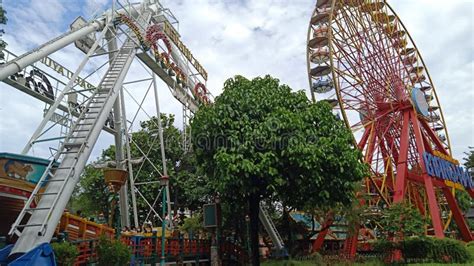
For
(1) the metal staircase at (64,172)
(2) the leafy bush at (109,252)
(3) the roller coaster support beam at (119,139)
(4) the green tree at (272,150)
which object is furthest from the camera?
(3) the roller coaster support beam at (119,139)

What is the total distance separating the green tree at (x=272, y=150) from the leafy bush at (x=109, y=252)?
426 cm

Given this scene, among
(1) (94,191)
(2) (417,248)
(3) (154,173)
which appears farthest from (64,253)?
(1) (94,191)

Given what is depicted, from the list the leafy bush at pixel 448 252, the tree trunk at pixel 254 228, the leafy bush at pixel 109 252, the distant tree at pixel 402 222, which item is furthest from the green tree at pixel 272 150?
the leafy bush at pixel 448 252

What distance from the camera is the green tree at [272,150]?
1411 centimetres

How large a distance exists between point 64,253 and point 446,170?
2578 centimetres

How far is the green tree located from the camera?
14109mm

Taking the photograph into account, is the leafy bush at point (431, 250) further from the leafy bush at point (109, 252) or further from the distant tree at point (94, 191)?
the distant tree at point (94, 191)

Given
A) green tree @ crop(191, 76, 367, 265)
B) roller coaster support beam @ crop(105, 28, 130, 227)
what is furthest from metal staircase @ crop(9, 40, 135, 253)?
green tree @ crop(191, 76, 367, 265)

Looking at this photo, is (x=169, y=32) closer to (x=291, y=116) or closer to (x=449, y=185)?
(x=291, y=116)

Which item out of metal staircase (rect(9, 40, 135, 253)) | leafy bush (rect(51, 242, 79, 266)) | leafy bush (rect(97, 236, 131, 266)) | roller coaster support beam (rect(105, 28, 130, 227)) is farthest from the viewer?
roller coaster support beam (rect(105, 28, 130, 227))

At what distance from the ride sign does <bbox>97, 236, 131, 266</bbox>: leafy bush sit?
2017 centimetres

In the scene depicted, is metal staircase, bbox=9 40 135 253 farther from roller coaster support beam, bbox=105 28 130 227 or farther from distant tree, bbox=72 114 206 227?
distant tree, bbox=72 114 206 227

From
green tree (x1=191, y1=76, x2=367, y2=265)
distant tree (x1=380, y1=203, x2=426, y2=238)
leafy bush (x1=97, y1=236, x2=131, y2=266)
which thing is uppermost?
green tree (x1=191, y1=76, x2=367, y2=265)

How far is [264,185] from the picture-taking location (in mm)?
15047
